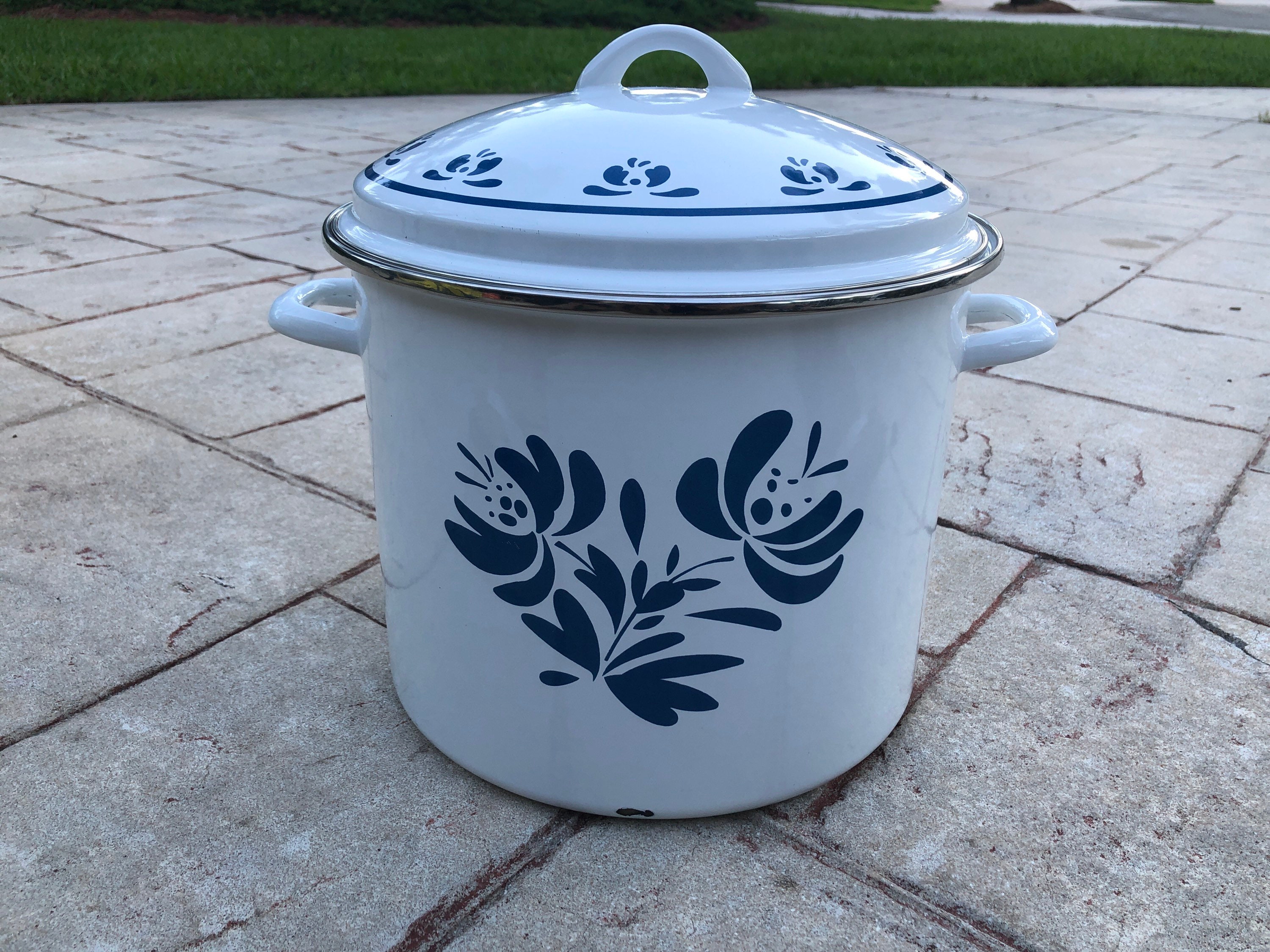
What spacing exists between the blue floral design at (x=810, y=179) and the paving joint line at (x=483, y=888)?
1.02 meters

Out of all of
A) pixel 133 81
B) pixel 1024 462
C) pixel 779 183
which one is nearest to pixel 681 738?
pixel 779 183

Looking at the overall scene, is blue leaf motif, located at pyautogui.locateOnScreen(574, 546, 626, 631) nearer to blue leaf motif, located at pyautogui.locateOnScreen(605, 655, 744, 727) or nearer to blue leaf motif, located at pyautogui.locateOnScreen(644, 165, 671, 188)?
blue leaf motif, located at pyautogui.locateOnScreen(605, 655, 744, 727)

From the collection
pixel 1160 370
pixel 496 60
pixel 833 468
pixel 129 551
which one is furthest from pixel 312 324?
pixel 496 60

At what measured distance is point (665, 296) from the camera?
4.26 feet

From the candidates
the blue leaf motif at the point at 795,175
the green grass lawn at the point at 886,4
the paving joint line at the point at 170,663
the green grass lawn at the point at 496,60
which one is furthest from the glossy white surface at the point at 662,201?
the green grass lawn at the point at 886,4

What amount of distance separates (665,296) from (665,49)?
0.44m

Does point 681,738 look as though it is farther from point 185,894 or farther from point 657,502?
point 185,894

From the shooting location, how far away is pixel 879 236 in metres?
1.41

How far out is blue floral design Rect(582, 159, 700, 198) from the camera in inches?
53.6

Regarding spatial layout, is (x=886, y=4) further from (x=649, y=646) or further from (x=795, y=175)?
(x=649, y=646)

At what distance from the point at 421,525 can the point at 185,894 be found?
0.63 metres

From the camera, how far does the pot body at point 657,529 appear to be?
141 centimetres

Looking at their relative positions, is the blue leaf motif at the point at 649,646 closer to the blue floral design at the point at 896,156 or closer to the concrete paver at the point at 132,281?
the blue floral design at the point at 896,156

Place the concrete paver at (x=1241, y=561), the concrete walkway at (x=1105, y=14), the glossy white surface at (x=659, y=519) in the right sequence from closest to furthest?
the glossy white surface at (x=659, y=519) → the concrete paver at (x=1241, y=561) → the concrete walkway at (x=1105, y=14)
